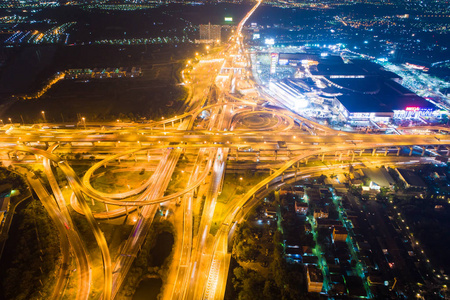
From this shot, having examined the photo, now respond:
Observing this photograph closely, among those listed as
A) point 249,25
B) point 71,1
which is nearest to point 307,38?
point 249,25

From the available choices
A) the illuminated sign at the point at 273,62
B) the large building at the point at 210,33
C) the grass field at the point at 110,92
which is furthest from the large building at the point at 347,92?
the large building at the point at 210,33

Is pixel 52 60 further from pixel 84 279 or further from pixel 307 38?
pixel 307 38

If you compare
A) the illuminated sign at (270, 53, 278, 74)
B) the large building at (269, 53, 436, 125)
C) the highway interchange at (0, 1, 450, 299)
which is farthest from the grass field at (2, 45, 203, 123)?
the large building at (269, 53, 436, 125)

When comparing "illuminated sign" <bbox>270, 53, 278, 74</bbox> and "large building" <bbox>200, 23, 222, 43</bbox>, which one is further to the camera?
"large building" <bbox>200, 23, 222, 43</bbox>

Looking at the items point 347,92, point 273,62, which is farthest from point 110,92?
point 347,92

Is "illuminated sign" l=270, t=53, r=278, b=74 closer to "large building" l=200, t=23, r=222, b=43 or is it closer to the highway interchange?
the highway interchange

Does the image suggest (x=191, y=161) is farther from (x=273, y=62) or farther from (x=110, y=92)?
(x=273, y=62)

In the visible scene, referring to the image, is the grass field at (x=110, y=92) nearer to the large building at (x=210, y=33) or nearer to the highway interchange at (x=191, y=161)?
the highway interchange at (x=191, y=161)
